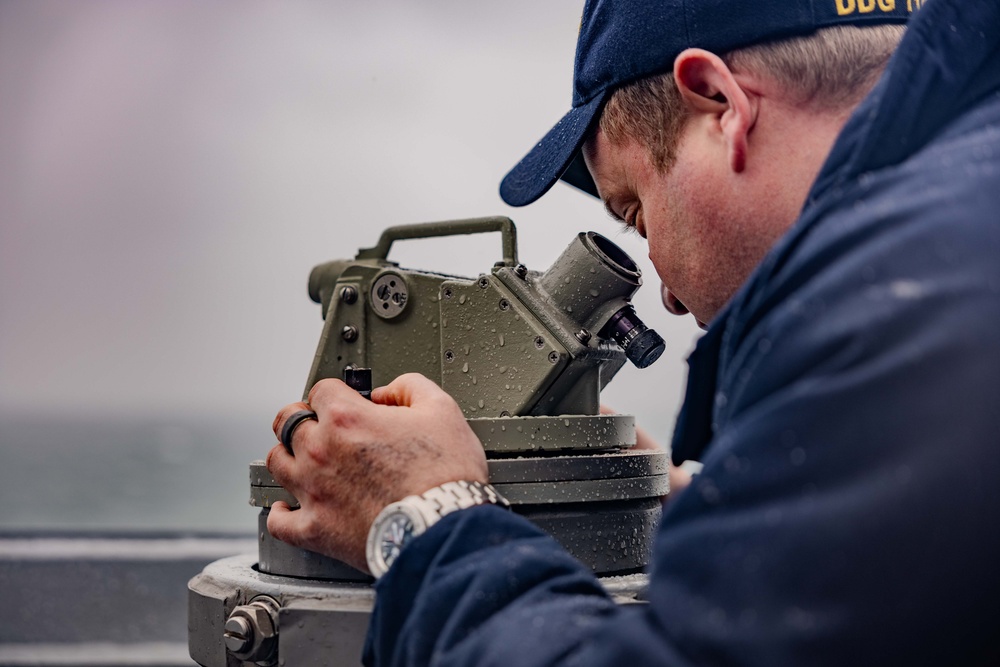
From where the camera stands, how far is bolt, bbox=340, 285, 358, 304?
1.16 meters

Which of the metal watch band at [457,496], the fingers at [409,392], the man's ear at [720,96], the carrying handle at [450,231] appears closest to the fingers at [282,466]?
the fingers at [409,392]

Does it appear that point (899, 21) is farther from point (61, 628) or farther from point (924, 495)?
point (61, 628)

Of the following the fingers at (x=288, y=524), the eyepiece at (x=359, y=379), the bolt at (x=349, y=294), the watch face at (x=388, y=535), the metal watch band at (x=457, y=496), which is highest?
the bolt at (x=349, y=294)

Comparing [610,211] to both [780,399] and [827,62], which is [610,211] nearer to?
[827,62]

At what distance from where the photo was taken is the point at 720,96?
861mm

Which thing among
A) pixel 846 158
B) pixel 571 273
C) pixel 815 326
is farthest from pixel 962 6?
pixel 571 273

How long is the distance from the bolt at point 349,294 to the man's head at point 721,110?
37cm

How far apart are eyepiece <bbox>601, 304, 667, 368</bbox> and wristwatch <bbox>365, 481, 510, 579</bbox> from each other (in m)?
0.32

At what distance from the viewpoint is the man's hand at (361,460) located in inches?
33.6

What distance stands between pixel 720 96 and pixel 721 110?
0.01 m

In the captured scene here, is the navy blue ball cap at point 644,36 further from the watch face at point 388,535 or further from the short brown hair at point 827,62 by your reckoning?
the watch face at point 388,535

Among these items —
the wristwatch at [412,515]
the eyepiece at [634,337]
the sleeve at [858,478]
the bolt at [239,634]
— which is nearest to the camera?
the sleeve at [858,478]

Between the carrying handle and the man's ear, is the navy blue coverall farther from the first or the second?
the carrying handle

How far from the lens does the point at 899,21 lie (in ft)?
2.76
